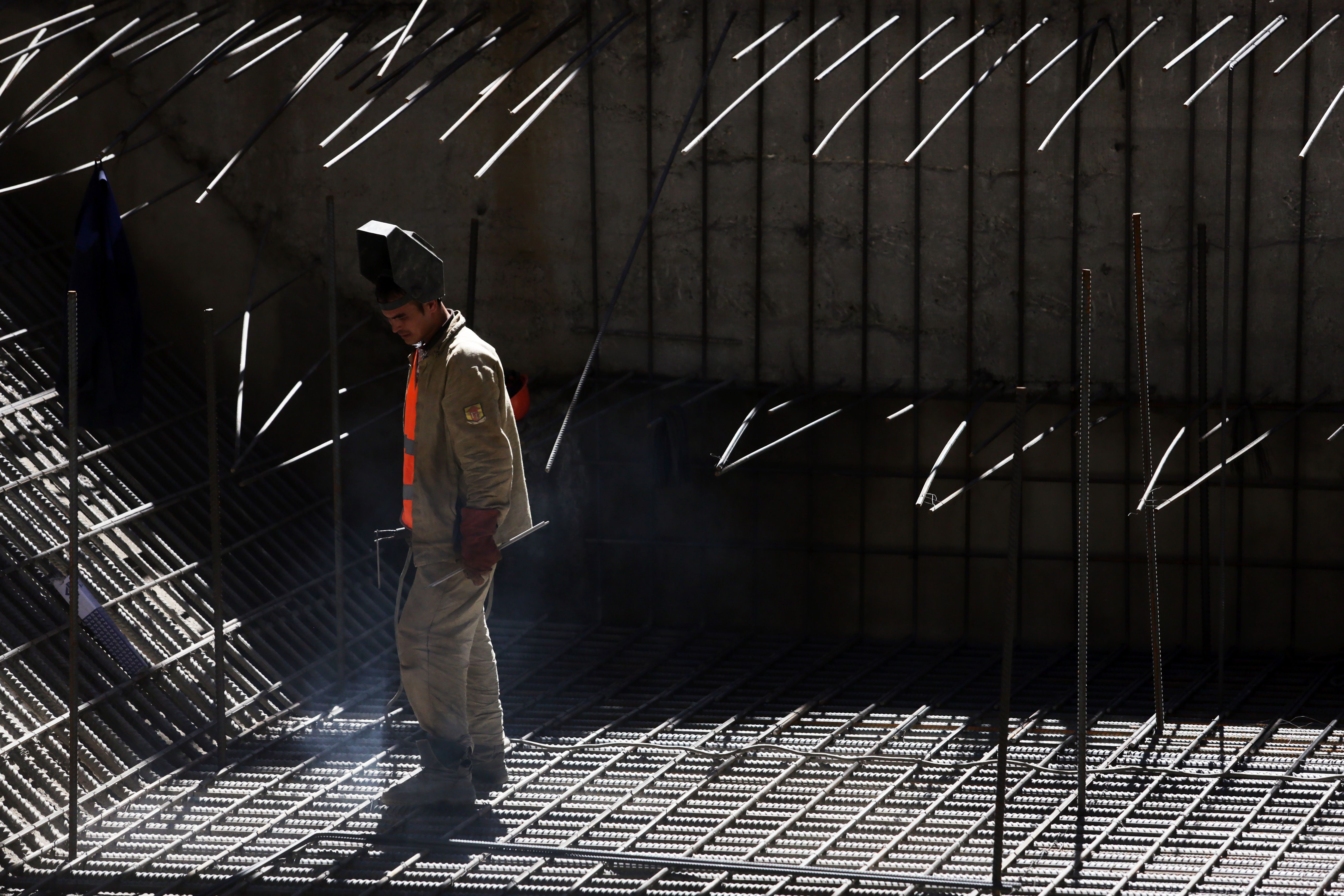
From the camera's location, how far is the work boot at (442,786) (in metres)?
6.82

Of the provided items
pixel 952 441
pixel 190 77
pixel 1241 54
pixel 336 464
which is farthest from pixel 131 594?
pixel 1241 54

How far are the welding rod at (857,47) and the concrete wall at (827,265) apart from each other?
0.07 metres

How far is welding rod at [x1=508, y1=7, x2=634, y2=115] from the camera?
27.3 feet

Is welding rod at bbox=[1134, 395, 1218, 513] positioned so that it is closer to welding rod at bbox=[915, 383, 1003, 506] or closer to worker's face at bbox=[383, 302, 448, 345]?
welding rod at bbox=[915, 383, 1003, 506]

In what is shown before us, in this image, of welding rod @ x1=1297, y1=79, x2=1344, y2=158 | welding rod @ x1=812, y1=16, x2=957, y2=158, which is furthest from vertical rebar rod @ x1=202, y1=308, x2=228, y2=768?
welding rod @ x1=1297, y1=79, x2=1344, y2=158

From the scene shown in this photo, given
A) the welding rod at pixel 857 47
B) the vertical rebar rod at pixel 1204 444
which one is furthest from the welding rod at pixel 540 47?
the vertical rebar rod at pixel 1204 444

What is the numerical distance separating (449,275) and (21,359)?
91.3 inches

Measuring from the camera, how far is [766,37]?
8102 mm

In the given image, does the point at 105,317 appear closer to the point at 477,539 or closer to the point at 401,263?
the point at 401,263

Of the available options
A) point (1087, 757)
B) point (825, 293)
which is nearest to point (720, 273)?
point (825, 293)

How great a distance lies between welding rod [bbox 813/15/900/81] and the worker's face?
6.39 ft

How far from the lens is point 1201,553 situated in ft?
28.7

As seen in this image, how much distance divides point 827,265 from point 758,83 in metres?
1.57

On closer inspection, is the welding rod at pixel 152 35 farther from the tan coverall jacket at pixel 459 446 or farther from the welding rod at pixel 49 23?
the tan coverall jacket at pixel 459 446
